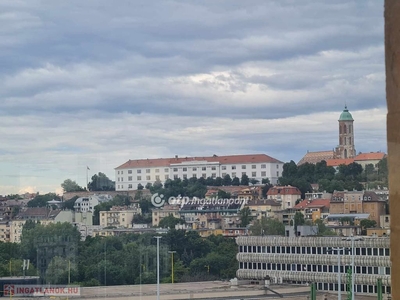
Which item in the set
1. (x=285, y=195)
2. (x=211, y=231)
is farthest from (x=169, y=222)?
(x=285, y=195)

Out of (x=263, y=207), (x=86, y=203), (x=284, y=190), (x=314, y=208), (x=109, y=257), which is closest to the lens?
(x=109, y=257)

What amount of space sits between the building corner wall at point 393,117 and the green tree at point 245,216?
4398 centimetres

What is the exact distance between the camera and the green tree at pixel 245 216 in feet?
150

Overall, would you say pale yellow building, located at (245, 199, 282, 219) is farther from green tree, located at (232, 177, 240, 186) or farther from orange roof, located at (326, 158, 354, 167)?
green tree, located at (232, 177, 240, 186)

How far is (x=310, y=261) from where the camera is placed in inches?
990

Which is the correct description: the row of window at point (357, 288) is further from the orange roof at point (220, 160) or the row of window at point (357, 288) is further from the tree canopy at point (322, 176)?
the orange roof at point (220, 160)

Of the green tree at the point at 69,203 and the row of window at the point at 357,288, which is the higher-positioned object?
the green tree at the point at 69,203

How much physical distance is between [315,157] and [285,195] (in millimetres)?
13830

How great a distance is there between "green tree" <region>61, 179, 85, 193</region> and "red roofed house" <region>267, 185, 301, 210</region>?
19.0 meters

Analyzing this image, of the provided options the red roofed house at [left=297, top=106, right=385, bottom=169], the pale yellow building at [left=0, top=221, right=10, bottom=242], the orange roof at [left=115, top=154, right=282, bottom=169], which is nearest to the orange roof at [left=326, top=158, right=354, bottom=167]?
the red roofed house at [left=297, top=106, right=385, bottom=169]

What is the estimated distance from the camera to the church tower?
69062 millimetres

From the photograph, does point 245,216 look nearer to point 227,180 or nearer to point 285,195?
point 285,195

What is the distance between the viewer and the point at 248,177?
222 ft

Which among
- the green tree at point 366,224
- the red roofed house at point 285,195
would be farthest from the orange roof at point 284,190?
the green tree at point 366,224
